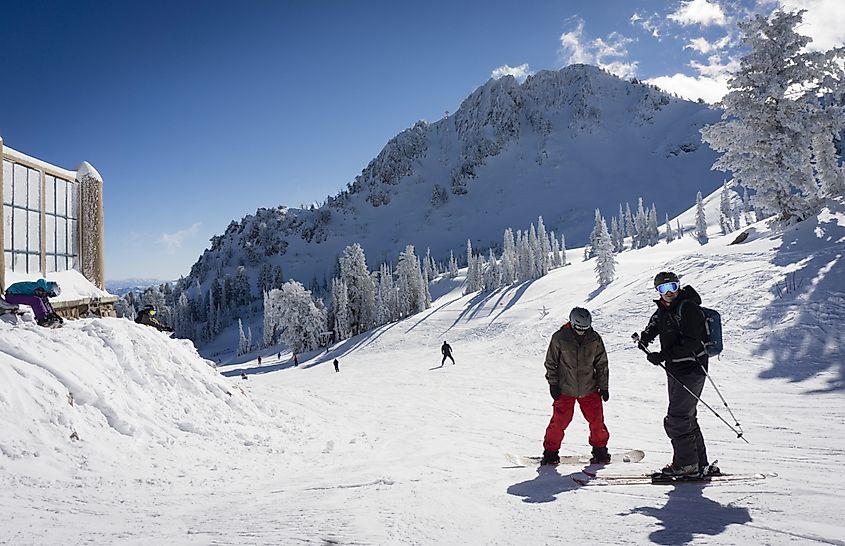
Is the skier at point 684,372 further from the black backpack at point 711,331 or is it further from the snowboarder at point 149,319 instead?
the snowboarder at point 149,319

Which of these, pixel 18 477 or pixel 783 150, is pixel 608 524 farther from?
pixel 783 150

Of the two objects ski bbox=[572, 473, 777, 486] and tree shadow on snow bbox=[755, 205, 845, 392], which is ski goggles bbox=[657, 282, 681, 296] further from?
tree shadow on snow bbox=[755, 205, 845, 392]

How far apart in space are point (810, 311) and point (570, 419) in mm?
12743

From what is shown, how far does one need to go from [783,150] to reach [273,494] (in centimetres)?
2479

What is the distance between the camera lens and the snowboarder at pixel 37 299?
8.80 metres

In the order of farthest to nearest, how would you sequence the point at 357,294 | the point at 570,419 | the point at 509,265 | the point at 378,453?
the point at 509,265 < the point at 357,294 < the point at 378,453 < the point at 570,419

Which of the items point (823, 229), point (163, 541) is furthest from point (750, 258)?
point (163, 541)

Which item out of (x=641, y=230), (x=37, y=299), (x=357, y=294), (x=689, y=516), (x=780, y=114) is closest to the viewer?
(x=689, y=516)

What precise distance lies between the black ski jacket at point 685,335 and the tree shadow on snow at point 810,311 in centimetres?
790

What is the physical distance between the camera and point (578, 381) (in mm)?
6453

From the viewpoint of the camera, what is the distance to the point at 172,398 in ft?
27.0

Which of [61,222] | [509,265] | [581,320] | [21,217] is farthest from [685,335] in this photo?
[509,265]

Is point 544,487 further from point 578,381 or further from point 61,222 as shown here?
point 61,222

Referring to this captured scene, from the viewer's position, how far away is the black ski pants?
17.5 feet
